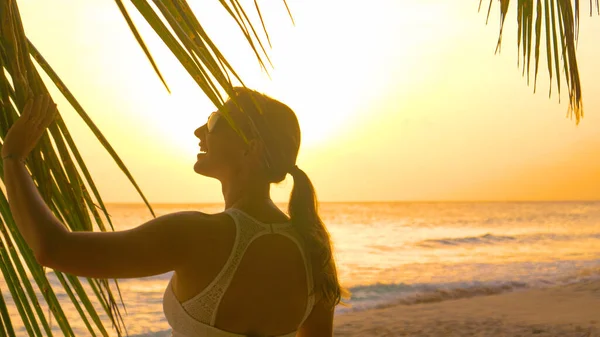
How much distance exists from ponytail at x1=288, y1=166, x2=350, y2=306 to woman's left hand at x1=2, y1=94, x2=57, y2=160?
701mm

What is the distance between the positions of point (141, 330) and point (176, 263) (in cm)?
1216

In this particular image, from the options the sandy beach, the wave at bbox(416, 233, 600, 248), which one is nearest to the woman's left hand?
the sandy beach

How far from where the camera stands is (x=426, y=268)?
2189 cm

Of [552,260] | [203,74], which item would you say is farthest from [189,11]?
[552,260]

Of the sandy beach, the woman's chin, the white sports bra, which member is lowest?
the sandy beach

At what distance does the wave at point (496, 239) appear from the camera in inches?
1225

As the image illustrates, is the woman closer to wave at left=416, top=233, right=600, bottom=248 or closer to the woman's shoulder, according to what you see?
the woman's shoulder

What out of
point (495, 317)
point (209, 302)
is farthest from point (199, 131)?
point (495, 317)

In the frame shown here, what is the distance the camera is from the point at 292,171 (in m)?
1.57

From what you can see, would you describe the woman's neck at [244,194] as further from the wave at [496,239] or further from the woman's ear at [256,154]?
the wave at [496,239]

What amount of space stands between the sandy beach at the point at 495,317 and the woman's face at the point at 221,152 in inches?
372

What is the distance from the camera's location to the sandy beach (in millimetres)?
10602

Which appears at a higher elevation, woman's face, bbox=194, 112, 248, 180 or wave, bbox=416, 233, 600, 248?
woman's face, bbox=194, 112, 248, 180

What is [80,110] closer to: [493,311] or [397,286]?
[493,311]
